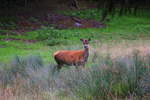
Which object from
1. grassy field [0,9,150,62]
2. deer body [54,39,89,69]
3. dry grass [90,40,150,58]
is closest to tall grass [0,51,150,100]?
deer body [54,39,89,69]

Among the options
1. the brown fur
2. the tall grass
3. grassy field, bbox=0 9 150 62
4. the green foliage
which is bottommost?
grassy field, bbox=0 9 150 62

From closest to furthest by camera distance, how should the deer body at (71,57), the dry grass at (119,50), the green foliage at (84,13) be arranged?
the deer body at (71,57) < the dry grass at (119,50) < the green foliage at (84,13)

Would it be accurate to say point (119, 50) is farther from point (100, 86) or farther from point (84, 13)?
point (84, 13)

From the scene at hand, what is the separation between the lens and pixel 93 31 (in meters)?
31.2

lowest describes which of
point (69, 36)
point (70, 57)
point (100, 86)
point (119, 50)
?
point (69, 36)

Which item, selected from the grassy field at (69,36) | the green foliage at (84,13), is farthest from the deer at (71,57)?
the green foliage at (84,13)

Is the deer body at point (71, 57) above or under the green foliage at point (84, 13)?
above

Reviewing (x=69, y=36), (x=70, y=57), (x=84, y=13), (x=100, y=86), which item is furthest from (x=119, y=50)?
(x=84, y=13)

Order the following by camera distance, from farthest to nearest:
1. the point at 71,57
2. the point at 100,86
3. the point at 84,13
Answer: the point at 84,13 → the point at 71,57 → the point at 100,86

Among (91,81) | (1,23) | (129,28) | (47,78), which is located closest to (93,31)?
(129,28)

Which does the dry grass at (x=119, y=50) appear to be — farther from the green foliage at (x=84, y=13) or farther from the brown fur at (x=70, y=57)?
the green foliage at (x=84, y=13)

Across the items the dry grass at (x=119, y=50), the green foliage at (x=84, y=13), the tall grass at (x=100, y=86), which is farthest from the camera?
the green foliage at (x=84, y=13)

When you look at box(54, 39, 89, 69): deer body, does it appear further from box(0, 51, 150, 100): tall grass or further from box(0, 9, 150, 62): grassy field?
box(0, 51, 150, 100): tall grass

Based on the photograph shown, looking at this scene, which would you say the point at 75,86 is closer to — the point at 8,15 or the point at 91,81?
the point at 91,81
